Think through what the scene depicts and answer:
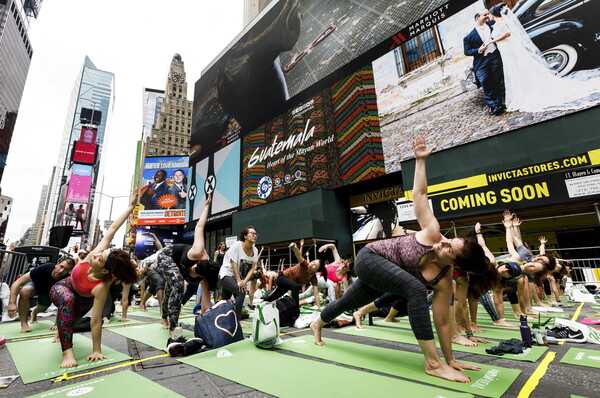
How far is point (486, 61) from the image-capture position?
1380 centimetres

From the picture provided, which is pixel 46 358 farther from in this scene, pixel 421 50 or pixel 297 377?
pixel 421 50

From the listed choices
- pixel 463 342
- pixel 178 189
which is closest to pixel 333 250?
pixel 463 342

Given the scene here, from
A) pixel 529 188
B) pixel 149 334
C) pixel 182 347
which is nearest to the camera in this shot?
pixel 182 347

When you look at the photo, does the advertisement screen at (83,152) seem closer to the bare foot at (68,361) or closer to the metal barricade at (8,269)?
the metal barricade at (8,269)

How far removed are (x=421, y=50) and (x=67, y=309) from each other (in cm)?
1851

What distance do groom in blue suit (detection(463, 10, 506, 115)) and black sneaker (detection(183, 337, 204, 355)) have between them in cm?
1473

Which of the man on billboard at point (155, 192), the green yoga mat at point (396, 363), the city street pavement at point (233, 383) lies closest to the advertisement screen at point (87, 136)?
the man on billboard at point (155, 192)

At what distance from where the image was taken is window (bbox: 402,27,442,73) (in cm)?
1579

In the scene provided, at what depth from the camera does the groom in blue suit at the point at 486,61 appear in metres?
13.2

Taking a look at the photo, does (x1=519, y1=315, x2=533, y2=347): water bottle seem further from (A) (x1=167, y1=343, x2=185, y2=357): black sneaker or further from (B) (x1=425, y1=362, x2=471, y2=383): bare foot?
(A) (x1=167, y1=343, x2=185, y2=357): black sneaker

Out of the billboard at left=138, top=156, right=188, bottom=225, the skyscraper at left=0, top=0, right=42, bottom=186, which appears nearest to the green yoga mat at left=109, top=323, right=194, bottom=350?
the billboard at left=138, top=156, right=188, bottom=225

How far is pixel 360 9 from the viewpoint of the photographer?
→ 20516mm

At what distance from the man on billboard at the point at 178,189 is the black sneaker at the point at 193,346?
41.7 meters

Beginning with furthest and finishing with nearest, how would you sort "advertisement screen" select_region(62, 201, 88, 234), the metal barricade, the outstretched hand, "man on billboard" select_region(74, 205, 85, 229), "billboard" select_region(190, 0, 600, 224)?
"advertisement screen" select_region(62, 201, 88, 234)
"man on billboard" select_region(74, 205, 85, 229)
"billboard" select_region(190, 0, 600, 224)
the metal barricade
the outstretched hand
